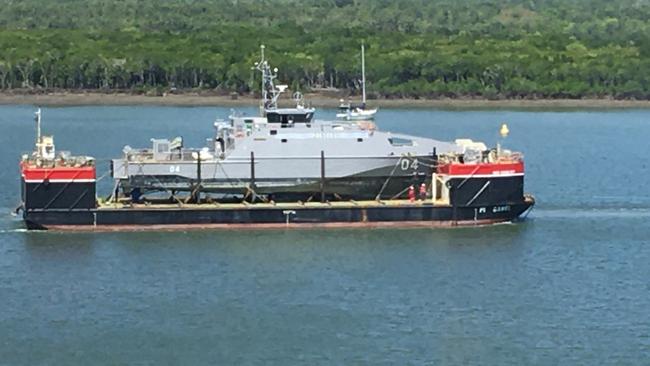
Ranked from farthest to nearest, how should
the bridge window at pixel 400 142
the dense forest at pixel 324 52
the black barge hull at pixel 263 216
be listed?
the dense forest at pixel 324 52 → the bridge window at pixel 400 142 → the black barge hull at pixel 263 216

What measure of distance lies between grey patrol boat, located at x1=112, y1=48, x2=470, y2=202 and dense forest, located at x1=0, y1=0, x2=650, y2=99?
2619 inches

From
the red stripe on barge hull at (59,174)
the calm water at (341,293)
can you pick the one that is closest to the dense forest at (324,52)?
the calm water at (341,293)

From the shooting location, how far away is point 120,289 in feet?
130

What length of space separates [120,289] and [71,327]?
3.71m

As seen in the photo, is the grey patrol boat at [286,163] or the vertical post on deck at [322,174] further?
the vertical post on deck at [322,174]

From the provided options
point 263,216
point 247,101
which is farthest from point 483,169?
point 247,101

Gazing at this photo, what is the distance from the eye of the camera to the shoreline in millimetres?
110750

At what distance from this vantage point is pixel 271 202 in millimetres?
47688

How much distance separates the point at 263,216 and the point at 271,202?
3.54 ft

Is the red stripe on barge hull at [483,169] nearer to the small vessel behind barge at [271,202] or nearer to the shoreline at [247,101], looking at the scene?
the small vessel behind barge at [271,202]

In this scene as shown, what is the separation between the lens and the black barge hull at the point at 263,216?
4594 centimetres

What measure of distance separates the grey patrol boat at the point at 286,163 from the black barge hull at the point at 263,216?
1.14 metres

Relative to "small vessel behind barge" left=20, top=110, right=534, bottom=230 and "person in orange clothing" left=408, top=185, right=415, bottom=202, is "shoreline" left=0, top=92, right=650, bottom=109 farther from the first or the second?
"small vessel behind barge" left=20, top=110, right=534, bottom=230

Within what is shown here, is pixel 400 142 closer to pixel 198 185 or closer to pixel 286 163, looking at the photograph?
pixel 286 163
